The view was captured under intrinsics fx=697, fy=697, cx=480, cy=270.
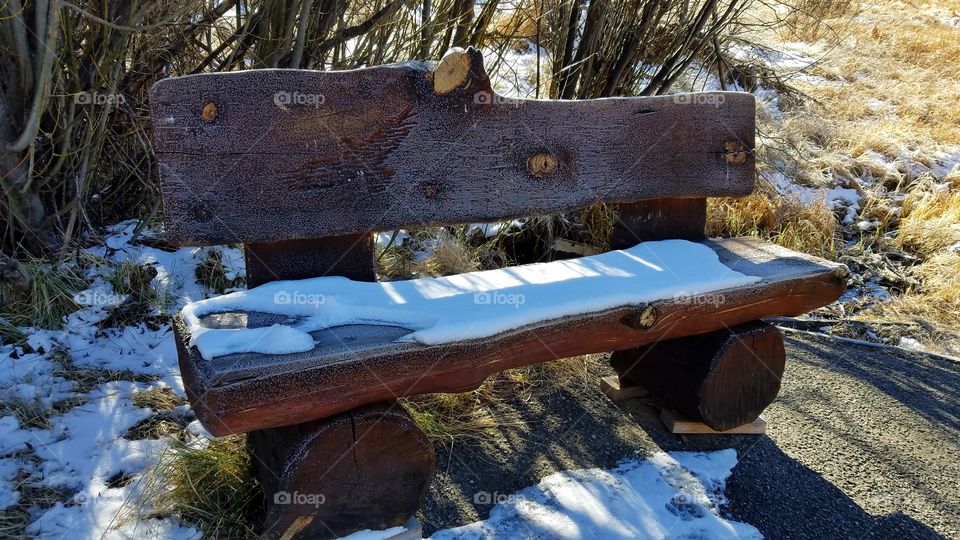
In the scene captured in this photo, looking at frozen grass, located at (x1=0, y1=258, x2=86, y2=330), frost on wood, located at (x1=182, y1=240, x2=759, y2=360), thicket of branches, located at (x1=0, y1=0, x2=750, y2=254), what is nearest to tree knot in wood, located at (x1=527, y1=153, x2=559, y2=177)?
frost on wood, located at (x1=182, y1=240, x2=759, y2=360)

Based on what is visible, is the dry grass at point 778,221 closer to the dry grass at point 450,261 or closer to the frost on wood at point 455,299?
the dry grass at point 450,261

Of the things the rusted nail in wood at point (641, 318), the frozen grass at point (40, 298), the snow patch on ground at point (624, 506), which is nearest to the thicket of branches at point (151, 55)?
the frozen grass at point (40, 298)

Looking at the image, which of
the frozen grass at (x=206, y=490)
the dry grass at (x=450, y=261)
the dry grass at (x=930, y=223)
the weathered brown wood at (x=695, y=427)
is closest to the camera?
the frozen grass at (x=206, y=490)

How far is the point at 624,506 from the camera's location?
2.38 m

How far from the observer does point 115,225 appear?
156 inches

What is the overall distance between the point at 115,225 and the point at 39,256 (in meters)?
0.54

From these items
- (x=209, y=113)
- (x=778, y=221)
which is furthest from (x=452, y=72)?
(x=778, y=221)

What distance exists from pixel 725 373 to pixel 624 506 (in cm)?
69

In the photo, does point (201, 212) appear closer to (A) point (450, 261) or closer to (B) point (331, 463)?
(B) point (331, 463)

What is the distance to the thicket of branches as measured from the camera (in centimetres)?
313

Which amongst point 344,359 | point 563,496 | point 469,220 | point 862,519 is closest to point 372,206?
point 469,220

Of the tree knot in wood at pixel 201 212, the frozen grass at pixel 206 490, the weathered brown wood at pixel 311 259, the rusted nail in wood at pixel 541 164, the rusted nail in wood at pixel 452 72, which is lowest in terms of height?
the frozen grass at pixel 206 490

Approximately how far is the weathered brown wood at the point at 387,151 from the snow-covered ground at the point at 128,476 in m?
0.94

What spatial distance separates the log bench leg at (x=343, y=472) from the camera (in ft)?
6.28
